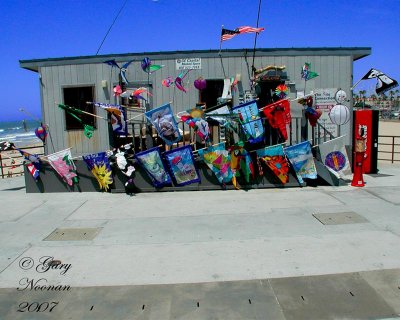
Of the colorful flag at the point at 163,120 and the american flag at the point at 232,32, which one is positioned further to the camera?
the american flag at the point at 232,32

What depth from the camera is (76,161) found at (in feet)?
28.4

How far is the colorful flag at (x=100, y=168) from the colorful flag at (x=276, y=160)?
138 inches

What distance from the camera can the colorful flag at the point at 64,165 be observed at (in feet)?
28.0

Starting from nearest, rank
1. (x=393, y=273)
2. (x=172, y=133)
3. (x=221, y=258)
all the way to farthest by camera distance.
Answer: (x=393, y=273) < (x=221, y=258) < (x=172, y=133)

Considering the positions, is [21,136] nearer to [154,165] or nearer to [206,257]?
[154,165]

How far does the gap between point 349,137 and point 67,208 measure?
321 inches

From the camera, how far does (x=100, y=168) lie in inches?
332

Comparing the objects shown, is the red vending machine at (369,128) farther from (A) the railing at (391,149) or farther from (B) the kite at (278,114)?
(B) the kite at (278,114)

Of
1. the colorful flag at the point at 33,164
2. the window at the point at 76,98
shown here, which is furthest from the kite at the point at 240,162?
the window at the point at 76,98

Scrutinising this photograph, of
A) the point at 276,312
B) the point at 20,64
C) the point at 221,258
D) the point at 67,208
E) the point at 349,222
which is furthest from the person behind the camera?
the point at 20,64

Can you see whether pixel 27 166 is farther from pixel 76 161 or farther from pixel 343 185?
pixel 343 185

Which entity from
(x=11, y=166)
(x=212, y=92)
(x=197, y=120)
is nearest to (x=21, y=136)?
(x=11, y=166)

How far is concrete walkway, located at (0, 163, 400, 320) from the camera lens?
3580 mm

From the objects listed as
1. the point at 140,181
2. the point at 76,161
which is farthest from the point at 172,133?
the point at 76,161
